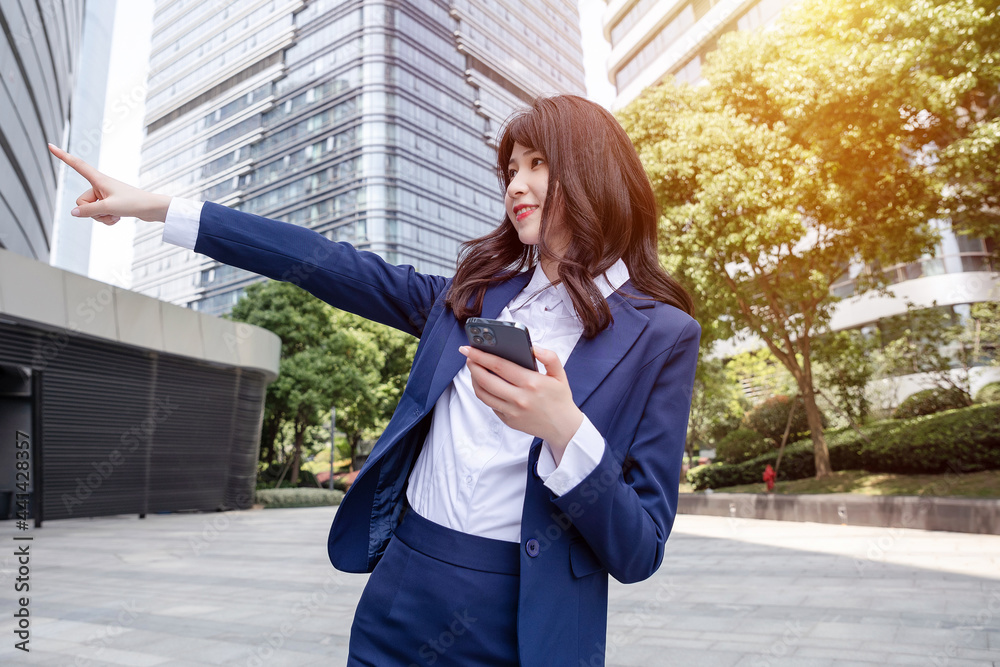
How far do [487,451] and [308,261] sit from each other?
55cm

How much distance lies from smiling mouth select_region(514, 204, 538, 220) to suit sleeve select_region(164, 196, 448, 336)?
0.25m

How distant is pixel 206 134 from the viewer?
2628 inches

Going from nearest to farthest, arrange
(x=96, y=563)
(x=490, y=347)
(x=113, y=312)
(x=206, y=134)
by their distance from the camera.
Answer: (x=490, y=347), (x=96, y=563), (x=113, y=312), (x=206, y=134)

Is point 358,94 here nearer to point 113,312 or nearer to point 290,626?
point 113,312

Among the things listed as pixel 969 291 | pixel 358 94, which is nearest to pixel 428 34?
pixel 358 94

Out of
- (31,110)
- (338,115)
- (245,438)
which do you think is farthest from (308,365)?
(338,115)

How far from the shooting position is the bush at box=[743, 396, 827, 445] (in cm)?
1995

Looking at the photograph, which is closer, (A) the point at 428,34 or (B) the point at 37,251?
(B) the point at 37,251

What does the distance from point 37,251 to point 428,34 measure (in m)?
48.8

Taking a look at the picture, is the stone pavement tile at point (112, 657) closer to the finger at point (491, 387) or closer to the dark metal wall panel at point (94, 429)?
the finger at point (491, 387)

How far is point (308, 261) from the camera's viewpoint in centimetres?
140

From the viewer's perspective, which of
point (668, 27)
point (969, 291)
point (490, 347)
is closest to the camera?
point (490, 347)

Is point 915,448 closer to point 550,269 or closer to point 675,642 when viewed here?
point 675,642

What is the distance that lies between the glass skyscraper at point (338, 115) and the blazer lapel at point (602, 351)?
49176 millimetres
